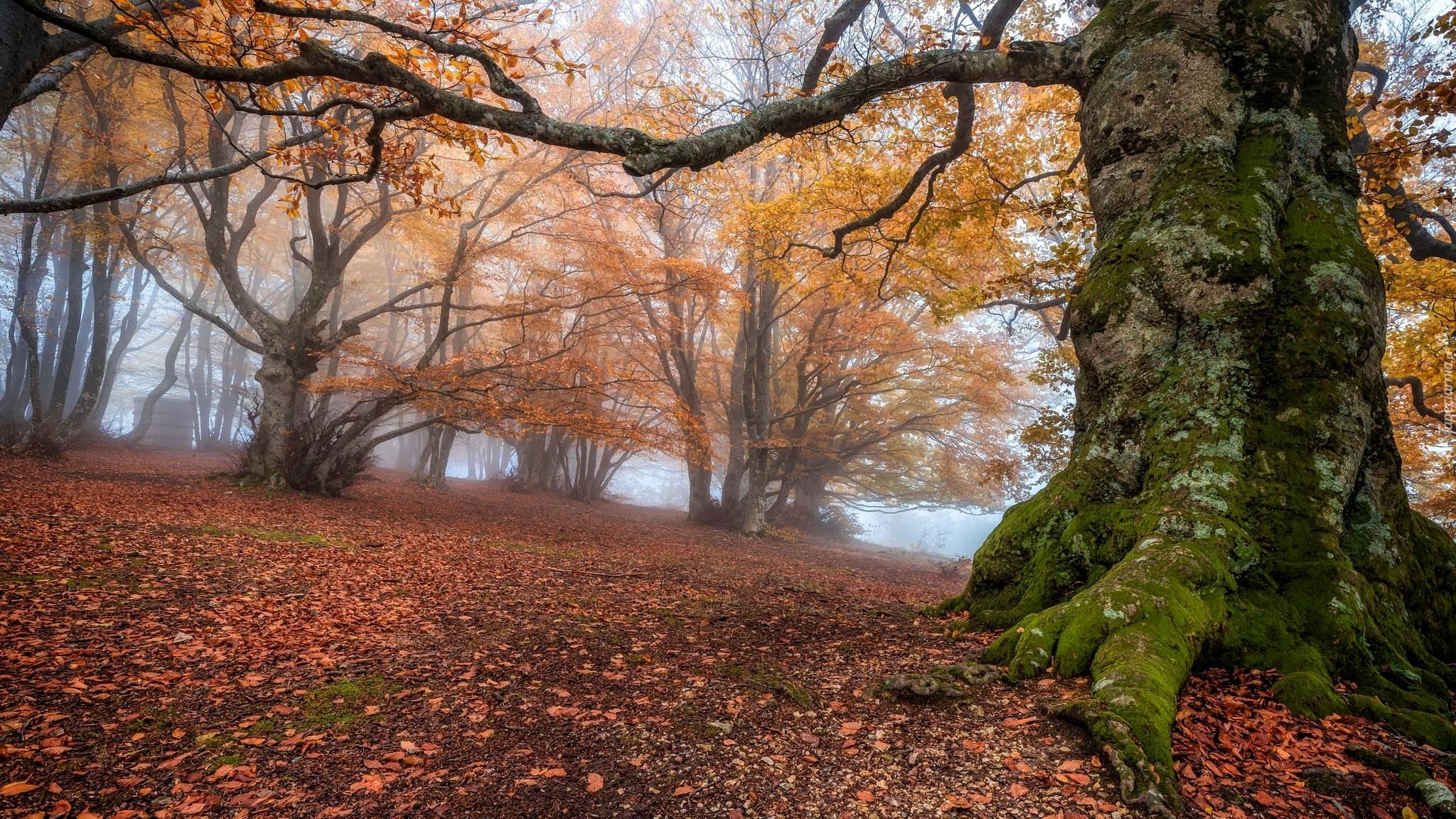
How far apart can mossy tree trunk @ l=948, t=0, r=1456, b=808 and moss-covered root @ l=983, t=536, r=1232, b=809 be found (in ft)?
0.04

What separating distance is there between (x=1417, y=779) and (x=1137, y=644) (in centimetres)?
86

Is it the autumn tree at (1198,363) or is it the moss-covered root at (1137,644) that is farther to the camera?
the autumn tree at (1198,363)

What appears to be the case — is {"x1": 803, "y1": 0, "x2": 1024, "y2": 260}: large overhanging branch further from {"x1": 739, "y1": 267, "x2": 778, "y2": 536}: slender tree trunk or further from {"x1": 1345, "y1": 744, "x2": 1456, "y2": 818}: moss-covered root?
{"x1": 739, "y1": 267, "x2": 778, "y2": 536}: slender tree trunk

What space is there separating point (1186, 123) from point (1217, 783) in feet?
13.8

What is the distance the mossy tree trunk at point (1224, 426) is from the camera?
283 centimetres

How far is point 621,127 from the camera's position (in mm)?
4242

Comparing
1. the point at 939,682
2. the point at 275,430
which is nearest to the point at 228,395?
the point at 275,430

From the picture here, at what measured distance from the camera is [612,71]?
13.9m

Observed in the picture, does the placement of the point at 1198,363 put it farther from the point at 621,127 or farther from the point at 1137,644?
the point at 621,127

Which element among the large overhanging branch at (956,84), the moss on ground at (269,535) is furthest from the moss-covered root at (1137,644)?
the moss on ground at (269,535)

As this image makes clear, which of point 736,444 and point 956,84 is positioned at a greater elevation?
point 956,84

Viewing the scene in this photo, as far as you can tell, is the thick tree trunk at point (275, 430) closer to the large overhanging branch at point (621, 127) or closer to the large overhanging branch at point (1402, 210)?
the large overhanging branch at point (621, 127)

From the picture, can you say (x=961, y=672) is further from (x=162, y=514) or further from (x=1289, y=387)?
(x=162, y=514)

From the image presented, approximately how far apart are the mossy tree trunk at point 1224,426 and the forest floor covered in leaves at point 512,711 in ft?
1.12
